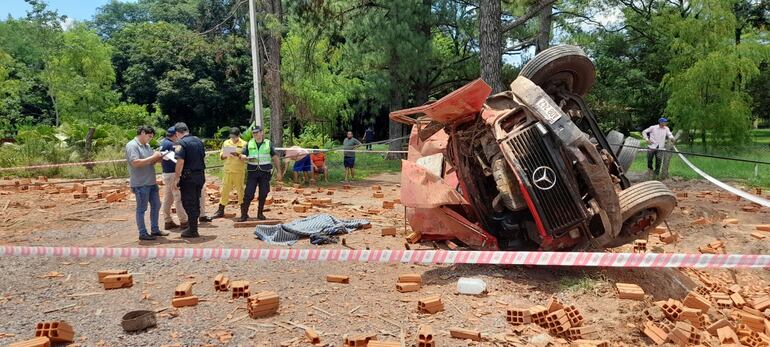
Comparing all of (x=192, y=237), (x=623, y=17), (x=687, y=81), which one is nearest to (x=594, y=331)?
(x=192, y=237)

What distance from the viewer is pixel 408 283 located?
16.4ft

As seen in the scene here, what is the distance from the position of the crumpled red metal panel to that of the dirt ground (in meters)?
0.73

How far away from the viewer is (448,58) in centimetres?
2256

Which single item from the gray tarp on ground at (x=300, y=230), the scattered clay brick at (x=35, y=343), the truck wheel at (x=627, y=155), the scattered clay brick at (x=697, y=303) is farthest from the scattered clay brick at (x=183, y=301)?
the truck wheel at (x=627, y=155)

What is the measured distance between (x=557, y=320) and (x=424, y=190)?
2045mm

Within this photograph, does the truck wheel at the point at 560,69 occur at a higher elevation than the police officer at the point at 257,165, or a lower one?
higher

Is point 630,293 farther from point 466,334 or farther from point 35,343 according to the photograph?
point 35,343

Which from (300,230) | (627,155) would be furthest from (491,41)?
(300,230)

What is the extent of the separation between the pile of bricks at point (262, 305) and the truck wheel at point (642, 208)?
3299mm

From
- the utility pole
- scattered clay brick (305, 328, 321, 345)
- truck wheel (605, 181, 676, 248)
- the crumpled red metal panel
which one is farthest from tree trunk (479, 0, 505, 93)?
scattered clay brick (305, 328, 321, 345)

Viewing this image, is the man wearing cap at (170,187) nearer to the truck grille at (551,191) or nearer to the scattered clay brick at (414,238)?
the scattered clay brick at (414,238)

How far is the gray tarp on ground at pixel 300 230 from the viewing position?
728 centimetres

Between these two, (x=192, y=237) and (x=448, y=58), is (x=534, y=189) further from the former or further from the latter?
(x=448, y=58)

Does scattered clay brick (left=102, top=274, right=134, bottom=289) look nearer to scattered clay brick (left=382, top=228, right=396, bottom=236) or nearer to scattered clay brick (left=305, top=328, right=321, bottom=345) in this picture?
scattered clay brick (left=305, top=328, right=321, bottom=345)
